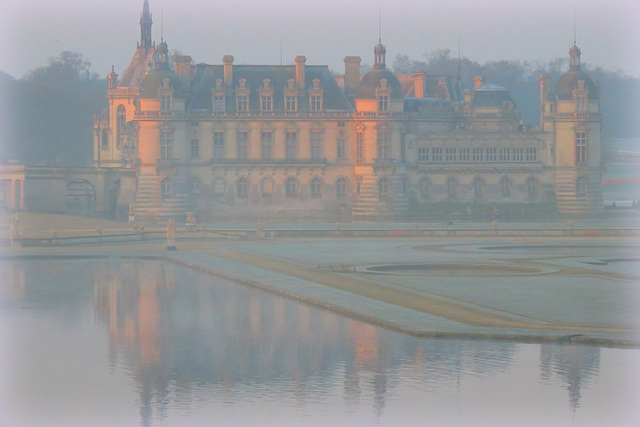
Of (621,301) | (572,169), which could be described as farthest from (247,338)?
(572,169)

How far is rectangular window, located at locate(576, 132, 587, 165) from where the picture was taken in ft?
363

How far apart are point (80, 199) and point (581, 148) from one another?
4822 cm

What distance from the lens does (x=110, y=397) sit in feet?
88.0

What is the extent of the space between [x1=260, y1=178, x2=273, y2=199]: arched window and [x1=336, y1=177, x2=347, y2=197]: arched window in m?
5.74

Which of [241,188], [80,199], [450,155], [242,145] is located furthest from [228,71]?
[80,199]

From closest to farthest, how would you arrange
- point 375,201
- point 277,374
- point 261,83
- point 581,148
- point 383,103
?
point 277,374 → point 375,201 → point 383,103 → point 261,83 → point 581,148

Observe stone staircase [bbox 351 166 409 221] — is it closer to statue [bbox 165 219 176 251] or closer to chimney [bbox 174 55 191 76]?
chimney [bbox 174 55 191 76]

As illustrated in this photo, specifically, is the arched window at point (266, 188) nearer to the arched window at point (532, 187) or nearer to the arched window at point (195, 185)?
the arched window at point (195, 185)

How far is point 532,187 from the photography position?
11169 centimetres

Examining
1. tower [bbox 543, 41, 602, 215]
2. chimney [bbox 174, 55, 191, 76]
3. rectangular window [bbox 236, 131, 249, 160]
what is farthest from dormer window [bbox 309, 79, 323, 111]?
tower [bbox 543, 41, 602, 215]

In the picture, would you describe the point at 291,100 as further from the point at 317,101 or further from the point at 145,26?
the point at 145,26

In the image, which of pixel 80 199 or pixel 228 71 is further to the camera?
pixel 80 199

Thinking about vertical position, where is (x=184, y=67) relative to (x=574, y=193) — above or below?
above

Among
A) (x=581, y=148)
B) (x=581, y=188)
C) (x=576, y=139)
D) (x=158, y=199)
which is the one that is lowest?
(x=158, y=199)
